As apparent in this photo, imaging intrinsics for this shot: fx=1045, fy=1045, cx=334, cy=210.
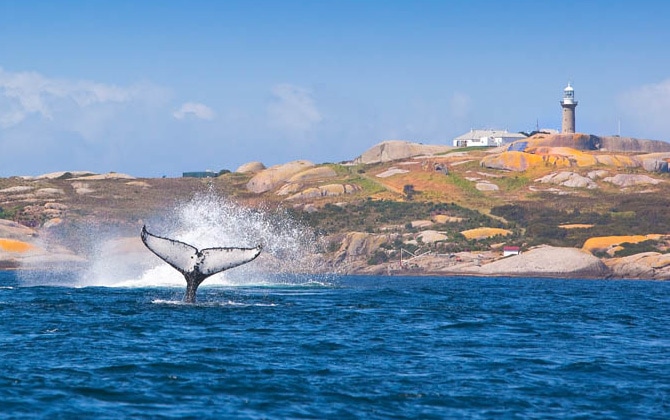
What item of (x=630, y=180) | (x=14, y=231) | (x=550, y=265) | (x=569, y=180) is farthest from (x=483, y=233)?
(x=14, y=231)

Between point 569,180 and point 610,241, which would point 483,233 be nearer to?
point 610,241

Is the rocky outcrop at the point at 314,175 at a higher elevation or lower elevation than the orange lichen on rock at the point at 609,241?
higher

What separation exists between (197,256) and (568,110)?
553 ft

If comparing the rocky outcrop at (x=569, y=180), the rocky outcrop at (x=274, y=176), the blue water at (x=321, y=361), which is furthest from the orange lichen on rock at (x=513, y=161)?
the blue water at (x=321, y=361)

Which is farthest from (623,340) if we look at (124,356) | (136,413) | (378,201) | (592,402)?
(378,201)

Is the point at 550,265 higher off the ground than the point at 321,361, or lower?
higher

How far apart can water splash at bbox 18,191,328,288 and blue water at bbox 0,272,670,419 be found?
798 inches

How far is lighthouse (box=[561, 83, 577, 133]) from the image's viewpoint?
648 feet

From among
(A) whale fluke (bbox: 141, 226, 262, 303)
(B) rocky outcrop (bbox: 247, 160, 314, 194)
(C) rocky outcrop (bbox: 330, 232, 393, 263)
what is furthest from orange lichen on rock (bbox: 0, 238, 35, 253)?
(A) whale fluke (bbox: 141, 226, 262, 303)

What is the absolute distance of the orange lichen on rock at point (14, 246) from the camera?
12841 centimetres

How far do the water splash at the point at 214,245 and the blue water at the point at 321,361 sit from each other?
20266mm

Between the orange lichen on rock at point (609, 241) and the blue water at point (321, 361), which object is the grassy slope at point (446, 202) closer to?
the orange lichen on rock at point (609, 241)

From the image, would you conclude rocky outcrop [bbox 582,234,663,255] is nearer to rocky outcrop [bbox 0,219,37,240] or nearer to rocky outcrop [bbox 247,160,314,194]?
rocky outcrop [bbox 247,160,314,194]

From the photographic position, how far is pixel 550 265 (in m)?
110
